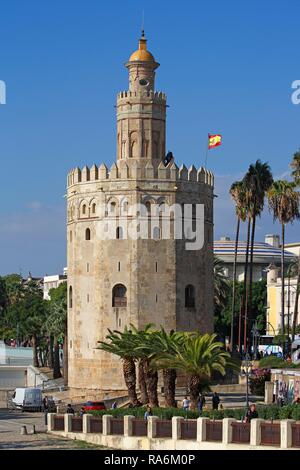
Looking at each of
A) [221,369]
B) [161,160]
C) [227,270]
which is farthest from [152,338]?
[227,270]

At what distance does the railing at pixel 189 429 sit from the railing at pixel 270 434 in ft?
12.1

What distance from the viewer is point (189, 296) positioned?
233ft

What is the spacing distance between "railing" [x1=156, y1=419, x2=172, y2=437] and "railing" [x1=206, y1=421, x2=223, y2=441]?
2257mm

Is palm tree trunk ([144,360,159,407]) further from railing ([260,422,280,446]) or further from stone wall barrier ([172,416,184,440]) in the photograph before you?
railing ([260,422,280,446])

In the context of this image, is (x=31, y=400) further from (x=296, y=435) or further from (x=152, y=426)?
(x=296, y=435)

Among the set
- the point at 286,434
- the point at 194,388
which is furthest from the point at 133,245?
the point at 286,434

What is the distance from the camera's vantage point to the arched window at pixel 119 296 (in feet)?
227

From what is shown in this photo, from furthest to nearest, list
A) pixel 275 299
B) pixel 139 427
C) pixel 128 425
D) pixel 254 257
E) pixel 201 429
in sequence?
pixel 254 257 → pixel 275 299 → pixel 128 425 → pixel 139 427 → pixel 201 429

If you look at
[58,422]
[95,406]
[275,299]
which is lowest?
[95,406]

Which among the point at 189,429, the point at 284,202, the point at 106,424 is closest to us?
the point at 189,429

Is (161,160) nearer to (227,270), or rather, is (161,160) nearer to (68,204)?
(68,204)

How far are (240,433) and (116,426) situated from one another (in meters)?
7.24

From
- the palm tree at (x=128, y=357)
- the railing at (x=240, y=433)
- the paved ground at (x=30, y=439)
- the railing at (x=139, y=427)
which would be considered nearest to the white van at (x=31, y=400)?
the paved ground at (x=30, y=439)

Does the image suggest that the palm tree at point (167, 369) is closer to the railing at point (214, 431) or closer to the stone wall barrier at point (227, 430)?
the railing at point (214, 431)
